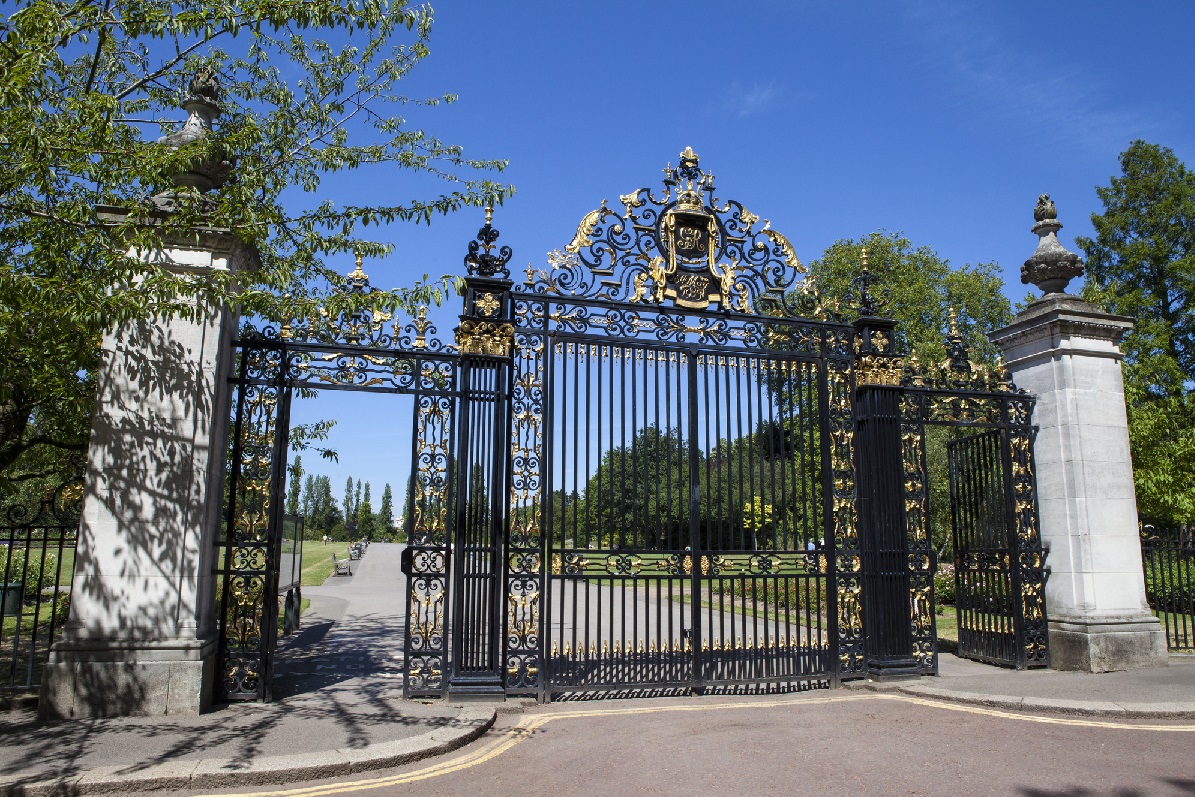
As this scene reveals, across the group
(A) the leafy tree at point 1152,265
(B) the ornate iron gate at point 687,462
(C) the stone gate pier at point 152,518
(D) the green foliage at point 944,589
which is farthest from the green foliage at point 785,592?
(A) the leafy tree at point 1152,265

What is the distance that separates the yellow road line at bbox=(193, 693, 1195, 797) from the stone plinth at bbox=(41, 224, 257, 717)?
2267 millimetres

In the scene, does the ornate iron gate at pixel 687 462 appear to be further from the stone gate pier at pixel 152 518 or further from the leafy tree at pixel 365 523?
the leafy tree at pixel 365 523

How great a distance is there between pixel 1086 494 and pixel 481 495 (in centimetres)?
753

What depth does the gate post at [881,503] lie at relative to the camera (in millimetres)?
9203

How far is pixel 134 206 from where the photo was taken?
22.5ft

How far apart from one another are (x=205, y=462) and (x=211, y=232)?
2187 millimetres

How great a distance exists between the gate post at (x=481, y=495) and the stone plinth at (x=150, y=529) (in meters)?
2.32

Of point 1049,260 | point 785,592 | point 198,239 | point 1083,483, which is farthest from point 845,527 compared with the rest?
point 198,239

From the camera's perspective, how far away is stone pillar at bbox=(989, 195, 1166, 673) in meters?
9.65

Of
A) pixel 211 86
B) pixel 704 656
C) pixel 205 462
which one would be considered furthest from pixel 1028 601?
pixel 211 86

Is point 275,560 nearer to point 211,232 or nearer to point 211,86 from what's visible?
point 211,232

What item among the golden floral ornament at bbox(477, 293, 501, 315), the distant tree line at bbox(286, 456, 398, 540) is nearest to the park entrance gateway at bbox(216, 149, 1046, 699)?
the golden floral ornament at bbox(477, 293, 501, 315)

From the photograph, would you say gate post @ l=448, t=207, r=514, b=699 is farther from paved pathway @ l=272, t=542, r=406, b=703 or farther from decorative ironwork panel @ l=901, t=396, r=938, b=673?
decorative ironwork panel @ l=901, t=396, r=938, b=673

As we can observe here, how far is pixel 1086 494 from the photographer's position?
989 centimetres
